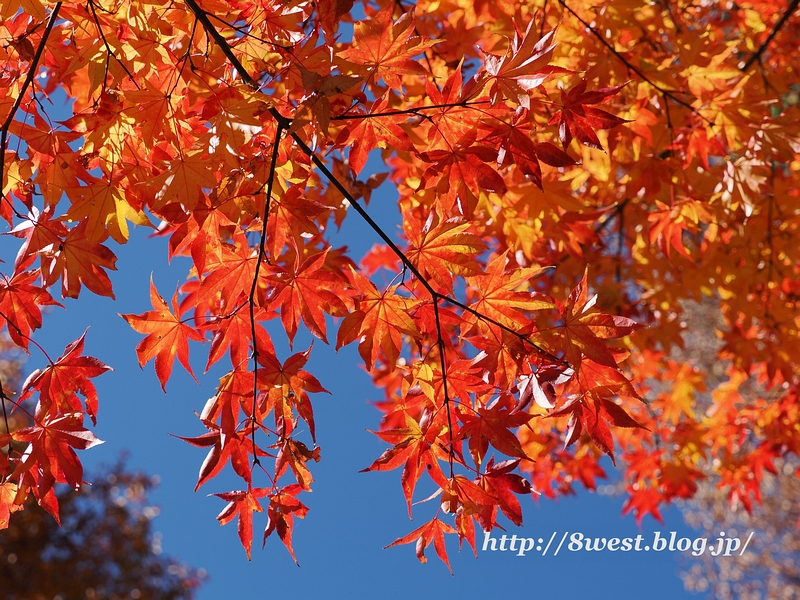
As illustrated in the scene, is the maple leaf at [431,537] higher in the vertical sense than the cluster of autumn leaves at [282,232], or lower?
lower

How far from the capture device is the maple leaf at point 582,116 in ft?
4.23

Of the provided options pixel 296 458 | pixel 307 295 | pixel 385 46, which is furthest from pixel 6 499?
pixel 385 46

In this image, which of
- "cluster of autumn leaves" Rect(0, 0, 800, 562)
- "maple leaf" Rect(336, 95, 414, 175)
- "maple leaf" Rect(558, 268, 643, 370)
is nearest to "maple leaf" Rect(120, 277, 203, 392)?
"cluster of autumn leaves" Rect(0, 0, 800, 562)

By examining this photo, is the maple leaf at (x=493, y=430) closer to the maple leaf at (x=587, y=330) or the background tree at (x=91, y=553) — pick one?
the maple leaf at (x=587, y=330)

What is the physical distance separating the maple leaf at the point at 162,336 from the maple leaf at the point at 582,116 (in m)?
0.91

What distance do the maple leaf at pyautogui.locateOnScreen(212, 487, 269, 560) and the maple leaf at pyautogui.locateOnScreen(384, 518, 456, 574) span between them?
326mm

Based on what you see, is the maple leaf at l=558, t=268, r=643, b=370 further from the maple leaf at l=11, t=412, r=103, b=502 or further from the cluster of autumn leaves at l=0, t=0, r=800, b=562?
the maple leaf at l=11, t=412, r=103, b=502

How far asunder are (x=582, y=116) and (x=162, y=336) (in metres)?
1.02

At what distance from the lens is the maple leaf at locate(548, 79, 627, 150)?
1.29 metres

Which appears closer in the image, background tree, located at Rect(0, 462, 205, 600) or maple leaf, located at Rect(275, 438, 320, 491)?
maple leaf, located at Rect(275, 438, 320, 491)

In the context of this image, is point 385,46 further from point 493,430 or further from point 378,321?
point 493,430

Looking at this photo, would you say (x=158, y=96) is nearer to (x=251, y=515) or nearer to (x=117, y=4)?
(x=117, y=4)

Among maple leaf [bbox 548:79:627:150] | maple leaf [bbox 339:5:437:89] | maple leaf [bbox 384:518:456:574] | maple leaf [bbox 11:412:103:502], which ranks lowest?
maple leaf [bbox 384:518:456:574]

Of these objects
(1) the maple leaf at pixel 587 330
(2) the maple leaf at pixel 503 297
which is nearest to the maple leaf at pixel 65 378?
(2) the maple leaf at pixel 503 297
